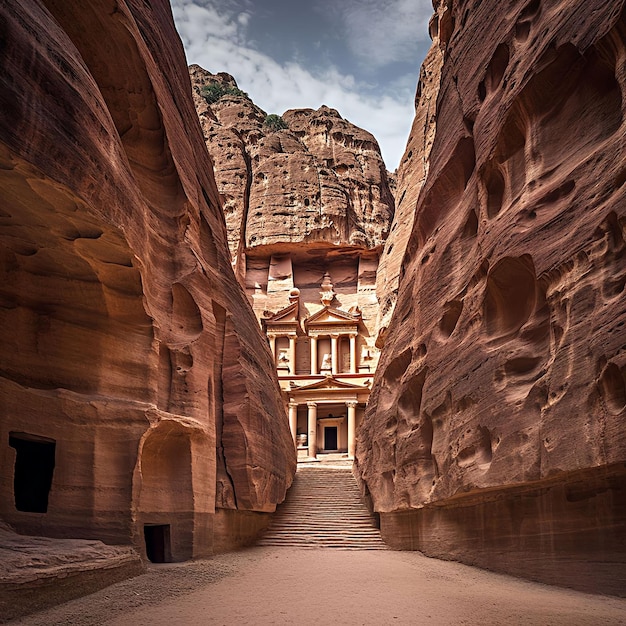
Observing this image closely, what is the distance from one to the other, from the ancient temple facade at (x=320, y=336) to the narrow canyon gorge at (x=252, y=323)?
17.0m

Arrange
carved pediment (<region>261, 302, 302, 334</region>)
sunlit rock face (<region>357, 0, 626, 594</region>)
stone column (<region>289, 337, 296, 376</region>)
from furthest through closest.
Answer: carved pediment (<region>261, 302, 302, 334</region>)
stone column (<region>289, 337, 296, 376</region>)
sunlit rock face (<region>357, 0, 626, 594</region>)

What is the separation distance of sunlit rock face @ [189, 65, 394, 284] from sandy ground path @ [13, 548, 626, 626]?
38.0 meters

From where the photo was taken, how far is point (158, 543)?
12188 mm

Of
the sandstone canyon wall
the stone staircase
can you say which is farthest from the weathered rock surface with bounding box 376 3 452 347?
the sandstone canyon wall

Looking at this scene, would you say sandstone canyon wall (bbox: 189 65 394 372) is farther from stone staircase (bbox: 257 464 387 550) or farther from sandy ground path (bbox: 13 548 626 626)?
sandy ground path (bbox: 13 548 626 626)

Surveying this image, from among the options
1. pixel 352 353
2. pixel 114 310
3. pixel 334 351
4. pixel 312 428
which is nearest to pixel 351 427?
pixel 312 428

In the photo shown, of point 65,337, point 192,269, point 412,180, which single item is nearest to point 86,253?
point 65,337

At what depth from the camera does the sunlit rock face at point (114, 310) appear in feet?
26.1

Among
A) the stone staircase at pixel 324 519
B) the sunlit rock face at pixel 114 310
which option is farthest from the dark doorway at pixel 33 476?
the stone staircase at pixel 324 519

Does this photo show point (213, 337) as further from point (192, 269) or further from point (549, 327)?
point (549, 327)

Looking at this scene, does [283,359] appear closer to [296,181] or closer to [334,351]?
[334,351]

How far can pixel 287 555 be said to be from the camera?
1470 cm

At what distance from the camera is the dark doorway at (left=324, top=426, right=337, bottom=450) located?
3972 cm

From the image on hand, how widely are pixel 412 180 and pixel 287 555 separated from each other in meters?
21.7
